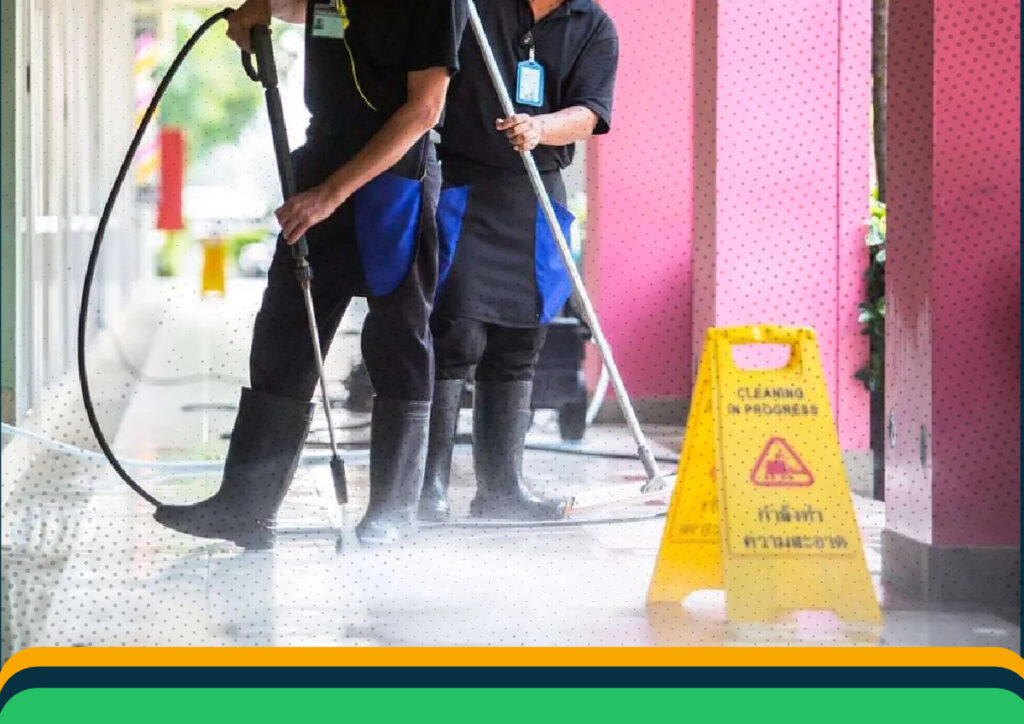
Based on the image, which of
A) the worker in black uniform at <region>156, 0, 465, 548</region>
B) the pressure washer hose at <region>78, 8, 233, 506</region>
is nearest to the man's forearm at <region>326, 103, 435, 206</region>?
the worker in black uniform at <region>156, 0, 465, 548</region>

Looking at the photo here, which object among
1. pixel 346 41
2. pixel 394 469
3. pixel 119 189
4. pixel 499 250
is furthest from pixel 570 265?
pixel 119 189

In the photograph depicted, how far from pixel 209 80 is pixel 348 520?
940 millimetres

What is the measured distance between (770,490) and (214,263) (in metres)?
1.13

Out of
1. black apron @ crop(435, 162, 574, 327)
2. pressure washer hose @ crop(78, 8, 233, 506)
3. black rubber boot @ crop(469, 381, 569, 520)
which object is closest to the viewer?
pressure washer hose @ crop(78, 8, 233, 506)

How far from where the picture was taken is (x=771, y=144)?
4.18 m

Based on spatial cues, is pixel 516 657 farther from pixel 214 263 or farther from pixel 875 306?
pixel 875 306

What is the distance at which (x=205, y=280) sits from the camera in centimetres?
370

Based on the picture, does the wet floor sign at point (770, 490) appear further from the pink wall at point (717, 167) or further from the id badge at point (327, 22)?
the id badge at point (327, 22)

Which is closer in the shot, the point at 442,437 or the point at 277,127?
the point at 277,127

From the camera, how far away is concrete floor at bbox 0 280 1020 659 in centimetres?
369

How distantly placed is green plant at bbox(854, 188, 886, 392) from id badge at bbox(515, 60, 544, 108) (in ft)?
3.64

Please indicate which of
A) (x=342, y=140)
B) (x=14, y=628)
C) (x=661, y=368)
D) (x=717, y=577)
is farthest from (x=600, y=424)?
(x=14, y=628)

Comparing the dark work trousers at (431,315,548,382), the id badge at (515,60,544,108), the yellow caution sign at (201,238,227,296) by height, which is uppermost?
the id badge at (515,60,544,108)

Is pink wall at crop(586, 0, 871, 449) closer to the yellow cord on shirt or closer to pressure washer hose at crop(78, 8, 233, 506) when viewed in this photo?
the yellow cord on shirt
